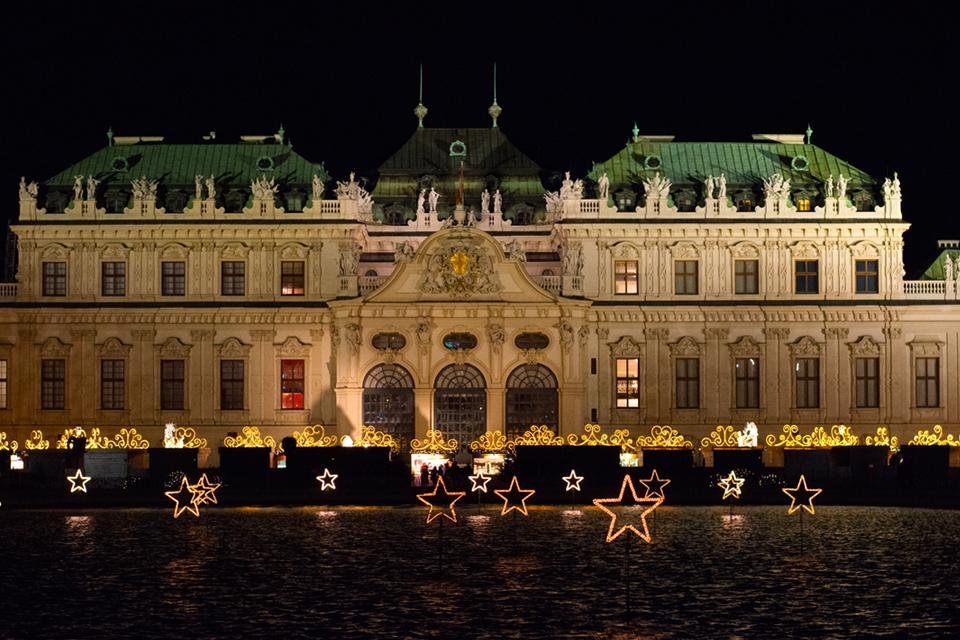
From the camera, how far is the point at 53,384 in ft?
250

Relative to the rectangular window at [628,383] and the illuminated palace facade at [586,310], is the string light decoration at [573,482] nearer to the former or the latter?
the illuminated palace facade at [586,310]

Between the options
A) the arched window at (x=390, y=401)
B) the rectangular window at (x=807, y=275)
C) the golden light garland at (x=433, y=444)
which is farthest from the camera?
the rectangular window at (x=807, y=275)

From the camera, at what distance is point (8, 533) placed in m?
38.3

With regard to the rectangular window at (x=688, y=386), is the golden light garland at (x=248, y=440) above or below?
below

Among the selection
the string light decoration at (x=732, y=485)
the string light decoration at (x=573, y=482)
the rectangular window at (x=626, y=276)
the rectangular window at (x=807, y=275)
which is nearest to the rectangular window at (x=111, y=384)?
the rectangular window at (x=626, y=276)

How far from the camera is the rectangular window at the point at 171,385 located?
7588cm

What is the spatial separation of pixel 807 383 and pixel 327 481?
3024 cm

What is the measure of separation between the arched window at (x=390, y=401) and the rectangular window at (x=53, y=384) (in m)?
15.0

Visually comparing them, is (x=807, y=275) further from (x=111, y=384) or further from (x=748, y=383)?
(x=111, y=384)

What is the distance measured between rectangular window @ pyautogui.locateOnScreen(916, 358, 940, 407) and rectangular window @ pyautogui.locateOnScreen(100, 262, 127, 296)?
38658 mm

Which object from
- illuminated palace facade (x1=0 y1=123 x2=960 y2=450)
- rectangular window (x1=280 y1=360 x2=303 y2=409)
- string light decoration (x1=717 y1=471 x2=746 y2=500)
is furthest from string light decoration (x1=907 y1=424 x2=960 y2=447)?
rectangular window (x1=280 y1=360 x2=303 y2=409)

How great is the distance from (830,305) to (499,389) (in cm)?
1682

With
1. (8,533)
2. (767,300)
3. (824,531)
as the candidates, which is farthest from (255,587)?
(767,300)

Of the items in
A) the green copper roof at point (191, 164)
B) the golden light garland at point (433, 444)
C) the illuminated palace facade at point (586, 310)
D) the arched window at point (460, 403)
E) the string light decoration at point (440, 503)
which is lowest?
the string light decoration at point (440, 503)
